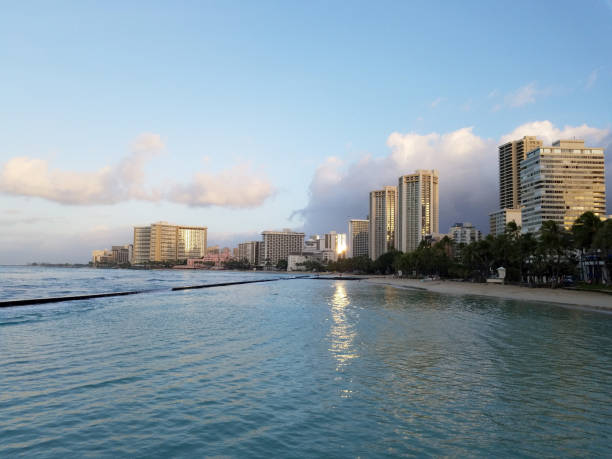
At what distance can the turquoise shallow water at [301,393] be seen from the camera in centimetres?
958

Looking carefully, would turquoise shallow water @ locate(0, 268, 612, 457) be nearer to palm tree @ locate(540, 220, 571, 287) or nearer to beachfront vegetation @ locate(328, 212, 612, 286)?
beachfront vegetation @ locate(328, 212, 612, 286)

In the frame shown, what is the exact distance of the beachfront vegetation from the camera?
229 feet

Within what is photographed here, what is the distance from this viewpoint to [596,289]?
65.2 m

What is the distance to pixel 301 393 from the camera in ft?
43.7

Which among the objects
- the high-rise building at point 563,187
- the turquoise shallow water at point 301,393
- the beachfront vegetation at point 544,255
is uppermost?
the high-rise building at point 563,187

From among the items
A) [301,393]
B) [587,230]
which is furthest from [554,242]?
[301,393]

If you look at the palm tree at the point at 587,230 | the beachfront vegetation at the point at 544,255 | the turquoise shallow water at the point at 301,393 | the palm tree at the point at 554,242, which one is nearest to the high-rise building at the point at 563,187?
the beachfront vegetation at the point at 544,255

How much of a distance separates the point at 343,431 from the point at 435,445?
2196mm

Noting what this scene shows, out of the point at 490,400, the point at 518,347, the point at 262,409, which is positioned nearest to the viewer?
the point at 262,409

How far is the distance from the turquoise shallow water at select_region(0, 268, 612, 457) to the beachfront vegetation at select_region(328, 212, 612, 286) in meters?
53.1

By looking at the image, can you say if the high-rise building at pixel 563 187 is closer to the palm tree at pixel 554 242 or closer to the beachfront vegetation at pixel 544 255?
the beachfront vegetation at pixel 544 255

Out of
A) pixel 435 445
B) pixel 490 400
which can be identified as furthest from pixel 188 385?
pixel 490 400

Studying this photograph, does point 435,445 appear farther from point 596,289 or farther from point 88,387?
point 596,289

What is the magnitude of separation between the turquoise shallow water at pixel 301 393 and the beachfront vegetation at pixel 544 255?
53145mm
